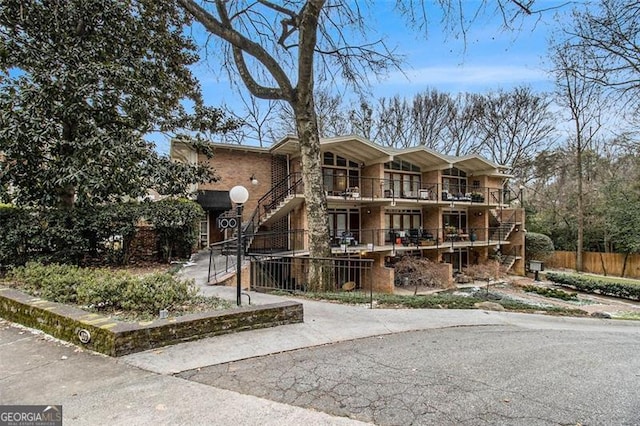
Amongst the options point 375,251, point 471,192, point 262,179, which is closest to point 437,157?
point 471,192

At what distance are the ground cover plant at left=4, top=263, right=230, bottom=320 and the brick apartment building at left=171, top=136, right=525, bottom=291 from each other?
6.56m

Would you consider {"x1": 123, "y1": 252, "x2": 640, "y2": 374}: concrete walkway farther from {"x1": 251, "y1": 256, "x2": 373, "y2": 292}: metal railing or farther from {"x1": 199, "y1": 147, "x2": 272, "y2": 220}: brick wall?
{"x1": 199, "y1": 147, "x2": 272, "y2": 220}: brick wall

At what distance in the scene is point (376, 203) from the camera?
1734cm

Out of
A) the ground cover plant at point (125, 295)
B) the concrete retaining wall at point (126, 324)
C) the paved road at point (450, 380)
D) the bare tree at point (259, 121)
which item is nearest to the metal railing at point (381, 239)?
the ground cover plant at point (125, 295)

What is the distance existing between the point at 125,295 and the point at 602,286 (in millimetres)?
20043

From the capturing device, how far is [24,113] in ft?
28.7

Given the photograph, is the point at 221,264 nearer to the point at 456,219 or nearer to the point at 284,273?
the point at 284,273

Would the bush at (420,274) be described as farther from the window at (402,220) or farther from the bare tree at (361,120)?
the bare tree at (361,120)

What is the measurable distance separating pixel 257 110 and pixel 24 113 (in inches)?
694

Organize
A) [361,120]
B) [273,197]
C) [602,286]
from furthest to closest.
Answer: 1. [361,120]
2. [602,286]
3. [273,197]

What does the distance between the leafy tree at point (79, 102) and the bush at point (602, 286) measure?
1875 cm

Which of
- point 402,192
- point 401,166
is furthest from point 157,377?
point 401,166

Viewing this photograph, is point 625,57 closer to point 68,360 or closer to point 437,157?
point 437,157

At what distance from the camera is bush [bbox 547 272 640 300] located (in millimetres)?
15627
